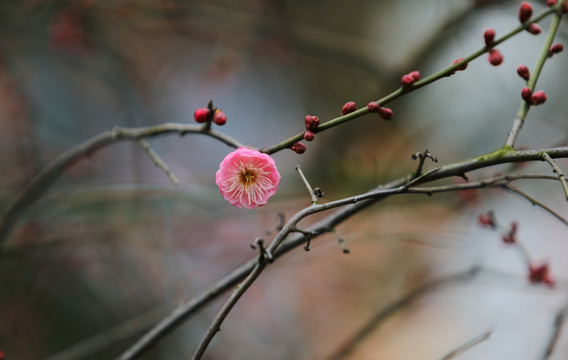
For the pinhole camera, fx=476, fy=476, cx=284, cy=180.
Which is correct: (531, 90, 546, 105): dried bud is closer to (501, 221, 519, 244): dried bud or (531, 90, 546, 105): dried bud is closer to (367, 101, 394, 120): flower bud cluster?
(367, 101, 394, 120): flower bud cluster

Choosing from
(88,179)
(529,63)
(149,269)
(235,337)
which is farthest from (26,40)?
(529,63)

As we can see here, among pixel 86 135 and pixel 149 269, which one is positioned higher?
pixel 86 135

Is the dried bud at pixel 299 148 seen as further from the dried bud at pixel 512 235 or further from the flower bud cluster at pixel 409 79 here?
the dried bud at pixel 512 235

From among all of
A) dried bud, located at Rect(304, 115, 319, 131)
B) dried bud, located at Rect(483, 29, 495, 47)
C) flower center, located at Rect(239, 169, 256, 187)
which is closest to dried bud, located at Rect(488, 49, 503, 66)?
dried bud, located at Rect(483, 29, 495, 47)

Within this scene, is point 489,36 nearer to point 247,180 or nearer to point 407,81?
point 407,81

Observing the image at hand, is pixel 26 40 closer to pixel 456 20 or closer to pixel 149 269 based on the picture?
pixel 149 269

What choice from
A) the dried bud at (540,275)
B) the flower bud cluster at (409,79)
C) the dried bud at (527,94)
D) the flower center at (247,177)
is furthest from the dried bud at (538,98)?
the dried bud at (540,275)
